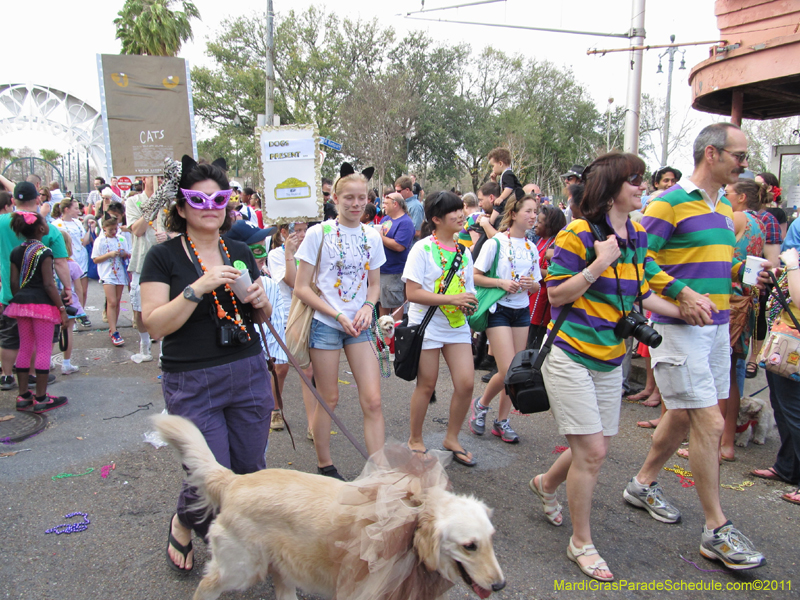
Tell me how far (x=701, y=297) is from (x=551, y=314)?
0.87 meters

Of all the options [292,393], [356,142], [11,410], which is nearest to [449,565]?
[292,393]

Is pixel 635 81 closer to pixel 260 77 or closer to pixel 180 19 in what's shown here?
pixel 180 19

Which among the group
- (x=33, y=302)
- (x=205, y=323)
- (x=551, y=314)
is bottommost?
(x=33, y=302)

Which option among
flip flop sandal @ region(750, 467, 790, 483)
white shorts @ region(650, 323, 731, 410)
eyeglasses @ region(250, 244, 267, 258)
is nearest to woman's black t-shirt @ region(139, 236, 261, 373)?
eyeglasses @ region(250, 244, 267, 258)

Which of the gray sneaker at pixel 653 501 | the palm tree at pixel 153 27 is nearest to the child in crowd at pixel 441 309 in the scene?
the gray sneaker at pixel 653 501

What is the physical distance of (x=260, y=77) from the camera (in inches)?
1329

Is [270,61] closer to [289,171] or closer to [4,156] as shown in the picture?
[289,171]

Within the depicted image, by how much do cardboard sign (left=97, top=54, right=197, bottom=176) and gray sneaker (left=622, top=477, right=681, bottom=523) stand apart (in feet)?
16.8

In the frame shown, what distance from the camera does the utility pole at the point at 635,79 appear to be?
9695 millimetres

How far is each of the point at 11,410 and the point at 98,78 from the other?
141 inches

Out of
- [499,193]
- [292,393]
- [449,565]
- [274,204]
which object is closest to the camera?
[449,565]

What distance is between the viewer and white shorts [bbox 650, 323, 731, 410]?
294 centimetres

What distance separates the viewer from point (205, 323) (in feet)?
8.02

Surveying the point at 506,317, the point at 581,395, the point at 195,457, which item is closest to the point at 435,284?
the point at 506,317
